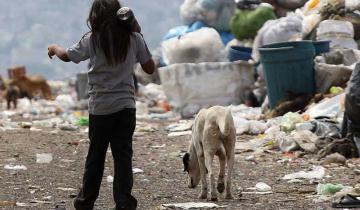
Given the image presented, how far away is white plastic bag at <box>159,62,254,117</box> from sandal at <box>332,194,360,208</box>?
8.72 meters

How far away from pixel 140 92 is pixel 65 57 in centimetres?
1317

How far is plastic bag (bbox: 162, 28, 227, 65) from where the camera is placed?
1488cm

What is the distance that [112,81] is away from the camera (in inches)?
184

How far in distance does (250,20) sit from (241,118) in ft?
11.2

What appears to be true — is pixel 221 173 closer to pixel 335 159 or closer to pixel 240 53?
pixel 335 159

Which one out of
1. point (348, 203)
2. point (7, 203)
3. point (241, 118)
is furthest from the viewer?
point (241, 118)

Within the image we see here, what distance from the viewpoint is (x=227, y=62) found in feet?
45.9

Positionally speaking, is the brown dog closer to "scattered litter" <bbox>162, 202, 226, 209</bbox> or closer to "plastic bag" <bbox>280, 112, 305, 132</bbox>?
"plastic bag" <bbox>280, 112, 305, 132</bbox>

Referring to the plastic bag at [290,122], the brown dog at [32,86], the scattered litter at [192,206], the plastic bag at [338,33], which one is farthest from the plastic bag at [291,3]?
the scattered litter at [192,206]

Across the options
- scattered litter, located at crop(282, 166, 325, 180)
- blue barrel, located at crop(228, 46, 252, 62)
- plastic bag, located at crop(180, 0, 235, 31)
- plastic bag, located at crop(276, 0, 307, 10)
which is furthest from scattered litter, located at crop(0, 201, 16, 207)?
plastic bag, located at crop(180, 0, 235, 31)

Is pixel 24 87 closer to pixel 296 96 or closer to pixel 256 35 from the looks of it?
pixel 256 35

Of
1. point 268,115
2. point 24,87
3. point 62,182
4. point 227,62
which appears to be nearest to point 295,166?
point 62,182

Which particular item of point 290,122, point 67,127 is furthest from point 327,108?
point 67,127

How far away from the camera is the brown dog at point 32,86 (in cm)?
2236
